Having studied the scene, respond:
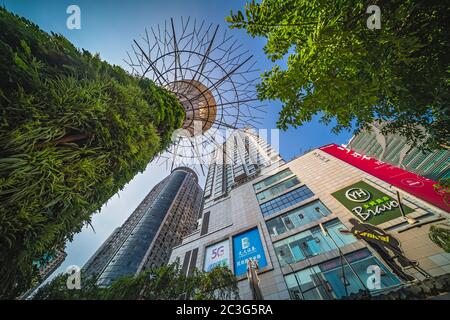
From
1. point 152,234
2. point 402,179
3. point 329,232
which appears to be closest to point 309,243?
point 329,232

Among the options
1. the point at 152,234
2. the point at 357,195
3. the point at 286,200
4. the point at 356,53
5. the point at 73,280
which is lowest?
the point at 73,280

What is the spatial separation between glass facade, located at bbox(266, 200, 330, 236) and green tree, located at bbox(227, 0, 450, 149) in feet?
42.2

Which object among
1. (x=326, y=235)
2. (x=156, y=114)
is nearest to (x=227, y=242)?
(x=326, y=235)

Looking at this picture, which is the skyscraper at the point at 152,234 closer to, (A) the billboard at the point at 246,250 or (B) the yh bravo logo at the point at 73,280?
(A) the billboard at the point at 246,250

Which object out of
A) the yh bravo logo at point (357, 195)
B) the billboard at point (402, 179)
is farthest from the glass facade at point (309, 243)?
the billboard at point (402, 179)

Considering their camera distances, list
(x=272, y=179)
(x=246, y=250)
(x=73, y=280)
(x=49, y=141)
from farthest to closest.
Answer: (x=272, y=179), (x=246, y=250), (x=73, y=280), (x=49, y=141)

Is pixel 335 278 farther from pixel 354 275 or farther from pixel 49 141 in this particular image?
pixel 49 141

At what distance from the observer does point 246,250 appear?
17141mm

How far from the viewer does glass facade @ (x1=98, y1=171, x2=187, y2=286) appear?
43.9 meters

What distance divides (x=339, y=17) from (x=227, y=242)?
18992mm

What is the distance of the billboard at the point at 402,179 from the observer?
12297mm

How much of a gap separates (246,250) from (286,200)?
6.96 metres

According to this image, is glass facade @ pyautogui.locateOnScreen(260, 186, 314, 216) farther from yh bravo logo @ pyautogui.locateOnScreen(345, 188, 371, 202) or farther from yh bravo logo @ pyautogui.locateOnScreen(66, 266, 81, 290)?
yh bravo logo @ pyautogui.locateOnScreen(66, 266, 81, 290)
